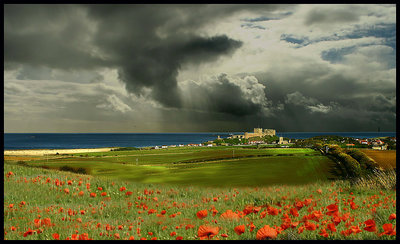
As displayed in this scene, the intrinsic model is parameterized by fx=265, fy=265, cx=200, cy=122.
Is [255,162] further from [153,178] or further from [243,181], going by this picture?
[153,178]

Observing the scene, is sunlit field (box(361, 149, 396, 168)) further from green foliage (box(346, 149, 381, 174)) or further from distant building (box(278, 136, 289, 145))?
distant building (box(278, 136, 289, 145))

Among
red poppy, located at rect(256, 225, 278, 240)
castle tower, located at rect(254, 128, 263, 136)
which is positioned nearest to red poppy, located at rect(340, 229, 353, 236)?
red poppy, located at rect(256, 225, 278, 240)

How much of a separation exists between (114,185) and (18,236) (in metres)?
5.18

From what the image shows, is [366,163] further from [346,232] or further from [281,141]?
[281,141]

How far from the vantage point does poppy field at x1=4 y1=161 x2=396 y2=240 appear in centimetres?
431

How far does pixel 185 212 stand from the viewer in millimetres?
6496

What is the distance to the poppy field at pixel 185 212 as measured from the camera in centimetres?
431

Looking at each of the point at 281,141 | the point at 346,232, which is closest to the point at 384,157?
the point at 346,232

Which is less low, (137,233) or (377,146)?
(377,146)

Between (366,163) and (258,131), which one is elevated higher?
(258,131)

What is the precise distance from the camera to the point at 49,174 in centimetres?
1170

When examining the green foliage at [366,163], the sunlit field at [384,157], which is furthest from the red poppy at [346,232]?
the sunlit field at [384,157]
